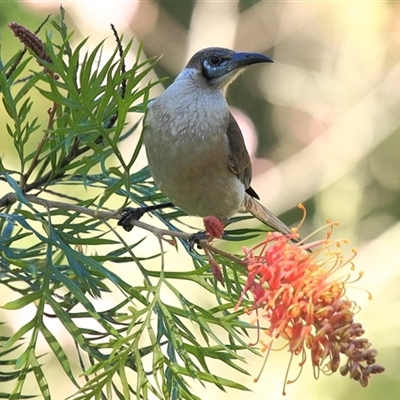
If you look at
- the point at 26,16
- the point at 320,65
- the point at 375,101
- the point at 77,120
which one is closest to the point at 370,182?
the point at 375,101

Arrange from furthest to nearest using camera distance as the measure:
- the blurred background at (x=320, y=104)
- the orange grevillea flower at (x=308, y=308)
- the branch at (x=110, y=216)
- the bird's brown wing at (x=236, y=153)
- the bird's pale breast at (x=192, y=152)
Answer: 1. the blurred background at (x=320, y=104)
2. the bird's brown wing at (x=236, y=153)
3. the bird's pale breast at (x=192, y=152)
4. the branch at (x=110, y=216)
5. the orange grevillea flower at (x=308, y=308)

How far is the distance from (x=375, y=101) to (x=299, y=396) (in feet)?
6.25

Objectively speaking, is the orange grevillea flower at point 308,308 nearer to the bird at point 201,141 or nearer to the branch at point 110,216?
the branch at point 110,216

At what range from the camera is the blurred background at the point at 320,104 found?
3.29 m

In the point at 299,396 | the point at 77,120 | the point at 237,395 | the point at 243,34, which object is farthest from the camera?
the point at 243,34

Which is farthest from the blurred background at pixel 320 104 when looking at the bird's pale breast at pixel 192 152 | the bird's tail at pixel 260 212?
the bird's pale breast at pixel 192 152

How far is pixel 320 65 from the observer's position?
4695mm

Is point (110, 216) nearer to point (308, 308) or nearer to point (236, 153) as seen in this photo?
point (308, 308)

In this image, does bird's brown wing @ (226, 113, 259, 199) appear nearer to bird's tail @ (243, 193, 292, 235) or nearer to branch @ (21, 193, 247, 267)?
bird's tail @ (243, 193, 292, 235)

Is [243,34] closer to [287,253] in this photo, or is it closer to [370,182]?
[370,182]

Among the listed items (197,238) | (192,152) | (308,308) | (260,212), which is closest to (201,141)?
(192,152)

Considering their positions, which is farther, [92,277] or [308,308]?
[92,277]

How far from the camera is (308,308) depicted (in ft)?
3.29

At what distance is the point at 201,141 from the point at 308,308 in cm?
100
